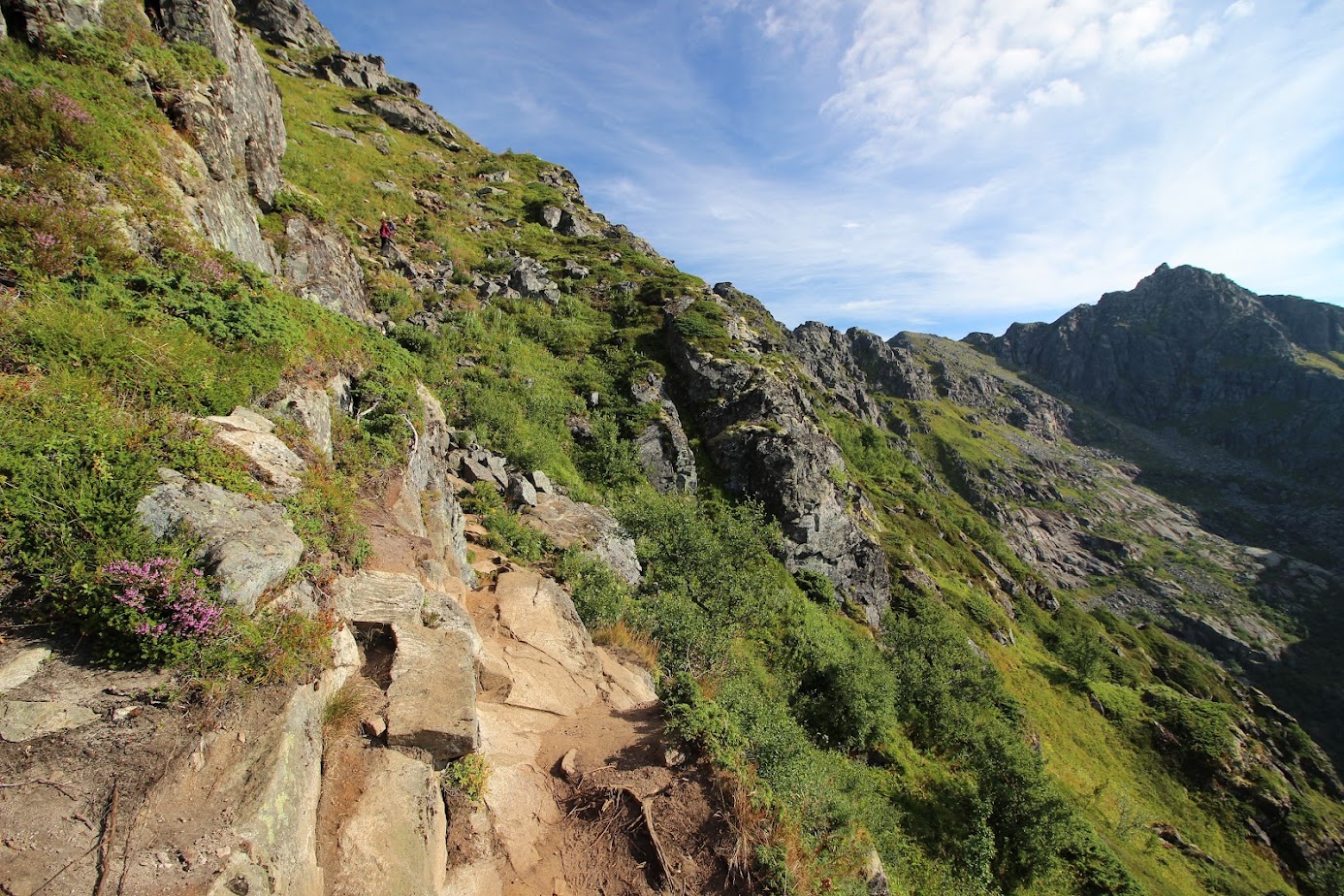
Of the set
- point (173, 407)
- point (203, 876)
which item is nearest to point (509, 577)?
point (173, 407)

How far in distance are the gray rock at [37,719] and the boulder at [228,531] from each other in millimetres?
1215

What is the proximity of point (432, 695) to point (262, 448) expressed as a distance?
4291 mm

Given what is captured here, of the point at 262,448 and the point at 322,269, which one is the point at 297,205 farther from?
the point at 262,448

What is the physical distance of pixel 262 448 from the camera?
7.60 meters

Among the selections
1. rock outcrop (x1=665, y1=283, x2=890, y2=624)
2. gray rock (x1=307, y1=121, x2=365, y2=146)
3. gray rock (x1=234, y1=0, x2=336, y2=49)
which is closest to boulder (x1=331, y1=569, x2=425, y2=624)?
rock outcrop (x1=665, y1=283, x2=890, y2=624)

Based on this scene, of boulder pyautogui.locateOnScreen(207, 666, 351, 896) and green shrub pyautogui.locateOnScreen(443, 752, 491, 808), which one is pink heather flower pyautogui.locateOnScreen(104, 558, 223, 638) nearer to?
boulder pyautogui.locateOnScreen(207, 666, 351, 896)

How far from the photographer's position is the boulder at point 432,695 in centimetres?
617

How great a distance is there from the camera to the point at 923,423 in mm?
164250

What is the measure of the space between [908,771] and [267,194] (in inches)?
1410

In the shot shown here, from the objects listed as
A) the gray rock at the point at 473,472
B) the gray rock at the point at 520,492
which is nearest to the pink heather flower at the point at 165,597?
the gray rock at the point at 473,472

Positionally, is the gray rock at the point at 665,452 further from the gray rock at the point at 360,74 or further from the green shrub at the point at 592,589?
the gray rock at the point at 360,74

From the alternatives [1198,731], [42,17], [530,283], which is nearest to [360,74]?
[530,283]

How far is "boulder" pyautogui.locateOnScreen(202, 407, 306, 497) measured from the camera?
7.20 meters

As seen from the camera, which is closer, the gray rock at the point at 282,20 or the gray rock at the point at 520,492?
the gray rock at the point at 520,492
